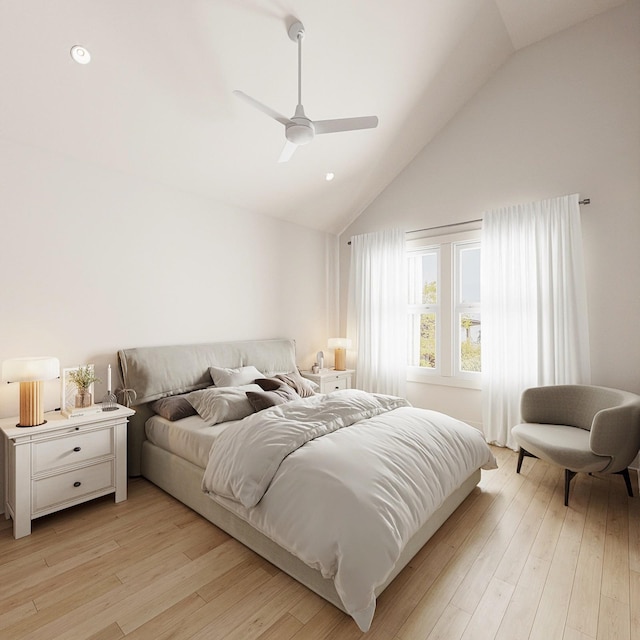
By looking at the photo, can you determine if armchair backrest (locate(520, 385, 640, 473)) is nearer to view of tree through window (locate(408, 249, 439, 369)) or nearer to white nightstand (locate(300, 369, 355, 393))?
view of tree through window (locate(408, 249, 439, 369))

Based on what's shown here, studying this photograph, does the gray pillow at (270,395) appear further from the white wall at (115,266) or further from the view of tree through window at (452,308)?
the view of tree through window at (452,308)

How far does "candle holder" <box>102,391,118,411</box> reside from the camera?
109 inches

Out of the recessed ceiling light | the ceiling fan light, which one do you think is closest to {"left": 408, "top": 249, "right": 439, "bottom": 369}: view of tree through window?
the ceiling fan light

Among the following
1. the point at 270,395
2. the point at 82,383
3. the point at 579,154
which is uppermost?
the point at 579,154

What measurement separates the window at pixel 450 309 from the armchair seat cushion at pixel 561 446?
3.65ft

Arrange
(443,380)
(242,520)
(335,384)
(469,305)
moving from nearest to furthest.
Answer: (242,520) → (469,305) → (443,380) → (335,384)

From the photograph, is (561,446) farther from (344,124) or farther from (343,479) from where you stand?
(344,124)

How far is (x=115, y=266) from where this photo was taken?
3.12 meters

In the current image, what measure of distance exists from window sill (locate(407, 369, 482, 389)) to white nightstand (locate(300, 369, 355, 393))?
0.81 meters

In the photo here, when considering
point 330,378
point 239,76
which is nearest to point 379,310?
point 330,378

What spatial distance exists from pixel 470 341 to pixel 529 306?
0.79 meters

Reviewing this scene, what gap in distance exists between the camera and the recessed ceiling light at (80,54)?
2.23 meters

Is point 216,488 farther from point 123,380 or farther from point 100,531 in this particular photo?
point 123,380

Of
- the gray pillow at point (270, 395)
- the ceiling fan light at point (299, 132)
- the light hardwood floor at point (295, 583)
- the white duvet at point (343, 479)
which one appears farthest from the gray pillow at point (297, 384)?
the ceiling fan light at point (299, 132)
